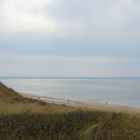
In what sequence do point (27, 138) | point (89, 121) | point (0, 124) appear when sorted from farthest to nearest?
point (89, 121) → point (0, 124) → point (27, 138)

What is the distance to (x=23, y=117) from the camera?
13.6 meters

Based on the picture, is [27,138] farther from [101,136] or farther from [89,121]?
[89,121]

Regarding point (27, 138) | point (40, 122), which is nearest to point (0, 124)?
point (40, 122)

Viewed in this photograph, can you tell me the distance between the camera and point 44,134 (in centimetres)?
1123

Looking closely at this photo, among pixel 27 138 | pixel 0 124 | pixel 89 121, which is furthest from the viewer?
pixel 89 121

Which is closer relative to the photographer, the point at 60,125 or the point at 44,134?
the point at 44,134

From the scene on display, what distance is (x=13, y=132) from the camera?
36.7 feet

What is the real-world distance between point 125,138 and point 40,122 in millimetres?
2863

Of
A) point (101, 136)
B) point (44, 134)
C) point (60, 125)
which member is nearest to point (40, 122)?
point (60, 125)

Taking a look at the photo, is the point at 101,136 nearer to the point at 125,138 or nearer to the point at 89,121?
the point at 125,138

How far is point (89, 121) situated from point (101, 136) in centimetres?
232

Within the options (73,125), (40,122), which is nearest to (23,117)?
(40,122)

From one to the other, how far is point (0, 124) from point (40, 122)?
109 centimetres

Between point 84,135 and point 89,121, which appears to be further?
point 89,121
